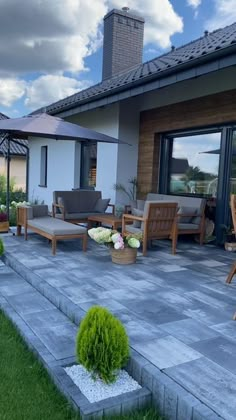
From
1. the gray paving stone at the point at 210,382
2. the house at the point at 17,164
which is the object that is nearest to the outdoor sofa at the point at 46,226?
the gray paving stone at the point at 210,382

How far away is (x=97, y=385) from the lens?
2074 millimetres

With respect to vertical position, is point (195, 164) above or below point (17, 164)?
below

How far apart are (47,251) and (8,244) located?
2.63 feet

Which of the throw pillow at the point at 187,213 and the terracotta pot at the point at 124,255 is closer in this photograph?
the terracotta pot at the point at 124,255

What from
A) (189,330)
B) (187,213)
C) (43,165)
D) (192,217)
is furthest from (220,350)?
(43,165)

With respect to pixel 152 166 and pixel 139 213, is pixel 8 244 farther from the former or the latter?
pixel 152 166

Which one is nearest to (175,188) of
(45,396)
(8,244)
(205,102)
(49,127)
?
(205,102)

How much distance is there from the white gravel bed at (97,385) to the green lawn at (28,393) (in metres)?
0.12

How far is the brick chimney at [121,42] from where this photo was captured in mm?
10719

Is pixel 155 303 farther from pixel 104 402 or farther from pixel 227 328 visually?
pixel 104 402

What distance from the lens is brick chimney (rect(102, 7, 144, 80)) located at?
10.7 meters

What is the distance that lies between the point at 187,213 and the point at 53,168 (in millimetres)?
6171

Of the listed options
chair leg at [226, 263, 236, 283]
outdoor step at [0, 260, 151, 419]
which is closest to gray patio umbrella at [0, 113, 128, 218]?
outdoor step at [0, 260, 151, 419]

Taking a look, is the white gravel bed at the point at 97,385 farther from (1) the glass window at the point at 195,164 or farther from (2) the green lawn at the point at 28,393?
(1) the glass window at the point at 195,164
